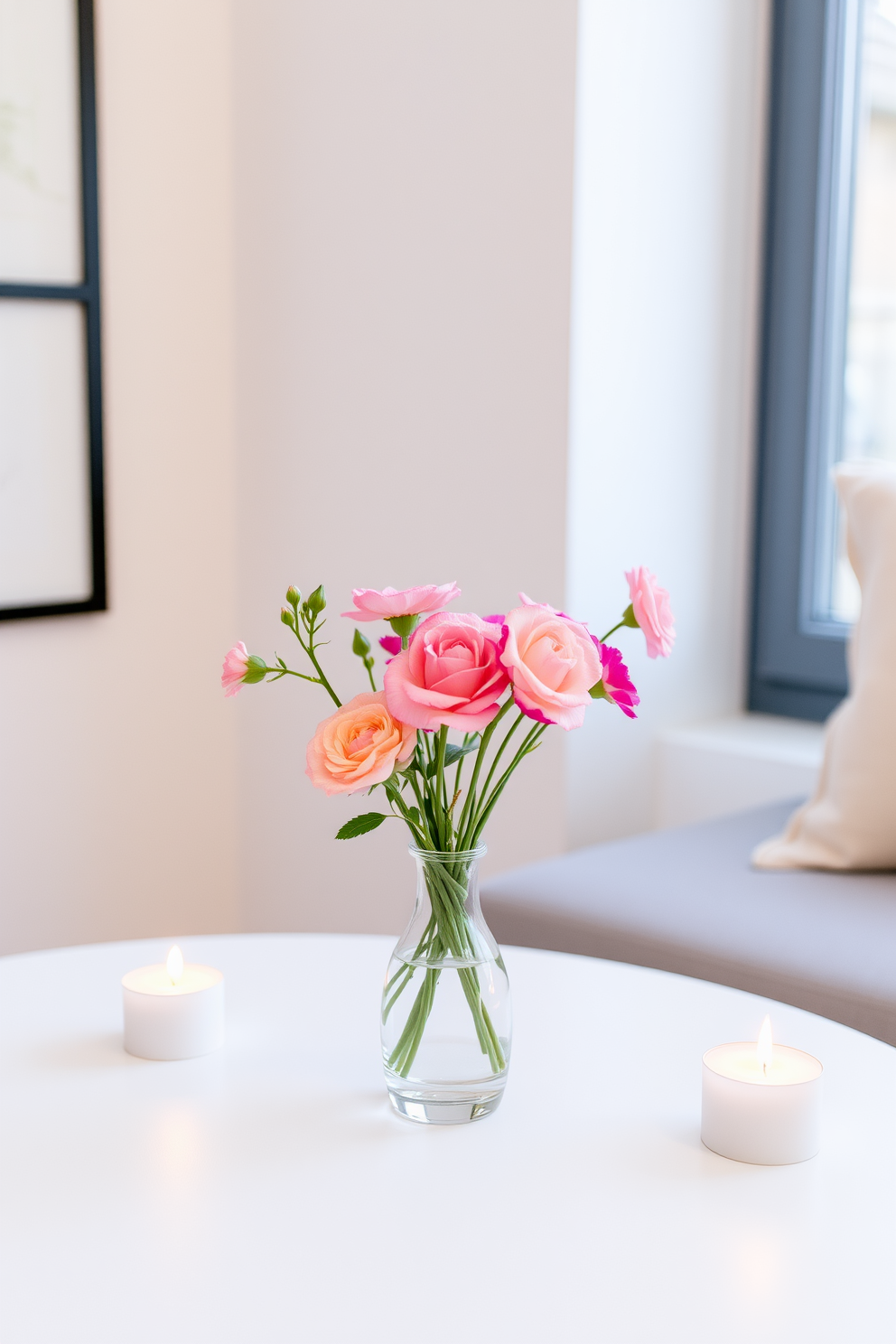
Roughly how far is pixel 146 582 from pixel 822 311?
1.03 m

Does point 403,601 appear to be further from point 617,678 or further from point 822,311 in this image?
point 822,311

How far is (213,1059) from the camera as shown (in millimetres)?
948

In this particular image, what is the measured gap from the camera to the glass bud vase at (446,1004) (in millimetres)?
842

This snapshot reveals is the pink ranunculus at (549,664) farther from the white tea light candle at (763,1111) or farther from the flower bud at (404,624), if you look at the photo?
the white tea light candle at (763,1111)

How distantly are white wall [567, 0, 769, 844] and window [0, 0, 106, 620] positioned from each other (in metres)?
0.69

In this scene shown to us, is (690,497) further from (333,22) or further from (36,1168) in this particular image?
(36,1168)

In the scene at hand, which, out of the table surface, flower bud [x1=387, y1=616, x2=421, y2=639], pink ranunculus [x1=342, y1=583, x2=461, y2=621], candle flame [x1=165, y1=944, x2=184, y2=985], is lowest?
the table surface

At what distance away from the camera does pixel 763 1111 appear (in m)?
0.81

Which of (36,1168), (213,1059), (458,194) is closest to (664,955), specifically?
(213,1059)

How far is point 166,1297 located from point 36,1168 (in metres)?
0.15

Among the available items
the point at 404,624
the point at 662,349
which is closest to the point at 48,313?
the point at 662,349

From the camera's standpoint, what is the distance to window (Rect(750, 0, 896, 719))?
1.94 m

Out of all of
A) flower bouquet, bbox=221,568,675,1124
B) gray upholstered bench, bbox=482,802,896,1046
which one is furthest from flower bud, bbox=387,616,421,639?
gray upholstered bench, bbox=482,802,896,1046

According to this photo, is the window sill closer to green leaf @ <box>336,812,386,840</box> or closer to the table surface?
the table surface
